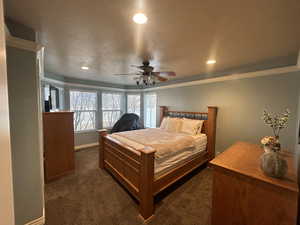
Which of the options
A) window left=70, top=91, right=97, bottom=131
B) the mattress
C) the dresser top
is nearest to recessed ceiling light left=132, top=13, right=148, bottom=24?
the dresser top

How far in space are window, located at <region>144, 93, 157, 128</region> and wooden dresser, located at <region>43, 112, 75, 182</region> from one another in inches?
125

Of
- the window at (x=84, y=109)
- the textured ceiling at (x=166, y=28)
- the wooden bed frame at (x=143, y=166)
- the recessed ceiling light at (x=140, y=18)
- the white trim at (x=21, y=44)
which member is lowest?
the wooden bed frame at (x=143, y=166)

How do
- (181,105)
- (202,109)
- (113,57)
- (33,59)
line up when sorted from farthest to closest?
(181,105) → (202,109) → (113,57) → (33,59)

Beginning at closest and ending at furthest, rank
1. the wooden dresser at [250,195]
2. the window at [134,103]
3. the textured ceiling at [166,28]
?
the wooden dresser at [250,195], the textured ceiling at [166,28], the window at [134,103]

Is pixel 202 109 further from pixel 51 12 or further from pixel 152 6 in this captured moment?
pixel 51 12

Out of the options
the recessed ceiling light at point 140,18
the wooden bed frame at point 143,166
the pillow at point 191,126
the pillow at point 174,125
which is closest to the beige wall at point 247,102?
the wooden bed frame at point 143,166

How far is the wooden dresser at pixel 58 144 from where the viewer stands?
8.45 feet

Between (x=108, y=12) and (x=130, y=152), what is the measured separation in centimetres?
185

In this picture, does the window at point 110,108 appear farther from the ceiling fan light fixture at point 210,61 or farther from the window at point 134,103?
the ceiling fan light fixture at point 210,61

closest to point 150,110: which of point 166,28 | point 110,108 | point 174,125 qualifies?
point 110,108

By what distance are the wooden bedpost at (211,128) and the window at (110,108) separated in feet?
12.2

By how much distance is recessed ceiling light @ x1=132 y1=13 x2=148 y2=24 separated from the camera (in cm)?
128

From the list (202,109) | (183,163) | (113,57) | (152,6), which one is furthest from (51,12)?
(202,109)

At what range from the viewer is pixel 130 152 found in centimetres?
212
